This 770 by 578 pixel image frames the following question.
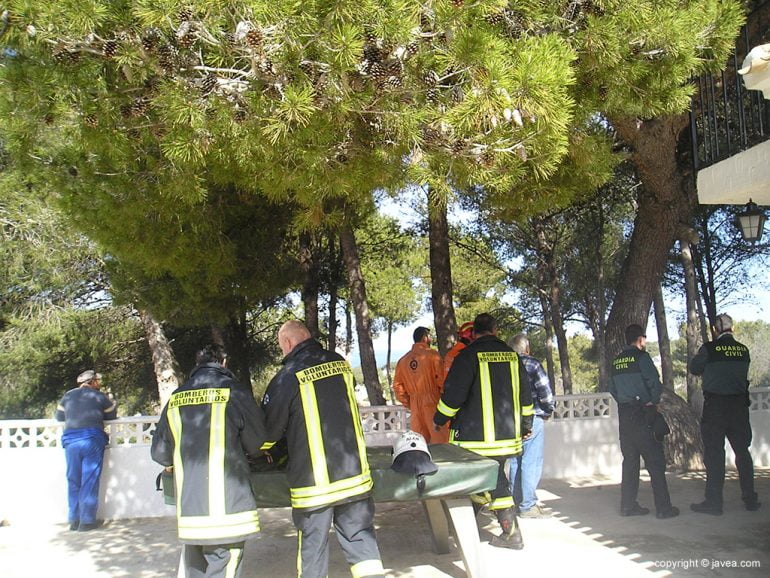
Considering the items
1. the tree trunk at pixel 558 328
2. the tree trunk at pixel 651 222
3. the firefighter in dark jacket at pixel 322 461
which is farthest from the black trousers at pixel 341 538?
the tree trunk at pixel 558 328

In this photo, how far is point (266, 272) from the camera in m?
10.8

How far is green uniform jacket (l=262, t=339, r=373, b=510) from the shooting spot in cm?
424

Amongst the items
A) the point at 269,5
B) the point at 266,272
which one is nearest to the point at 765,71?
the point at 269,5

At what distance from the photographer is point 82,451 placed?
295 inches

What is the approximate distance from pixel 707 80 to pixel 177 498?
19.7ft

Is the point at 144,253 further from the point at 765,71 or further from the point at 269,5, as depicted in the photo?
the point at 765,71

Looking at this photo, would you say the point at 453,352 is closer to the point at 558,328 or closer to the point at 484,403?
the point at 484,403

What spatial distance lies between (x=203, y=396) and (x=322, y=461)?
78 cm

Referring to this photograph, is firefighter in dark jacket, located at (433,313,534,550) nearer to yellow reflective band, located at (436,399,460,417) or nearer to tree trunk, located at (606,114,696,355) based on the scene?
yellow reflective band, located at (436,399,460,417)

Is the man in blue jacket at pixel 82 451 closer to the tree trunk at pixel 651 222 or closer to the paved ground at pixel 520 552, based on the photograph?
the paved ground at pixel 520 552

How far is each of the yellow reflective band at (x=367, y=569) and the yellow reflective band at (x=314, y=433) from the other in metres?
0.53

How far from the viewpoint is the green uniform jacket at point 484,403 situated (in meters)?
5.66

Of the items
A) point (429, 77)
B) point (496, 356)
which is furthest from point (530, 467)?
point (429, 77)

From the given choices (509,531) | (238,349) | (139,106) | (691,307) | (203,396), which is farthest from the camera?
(238,349)
